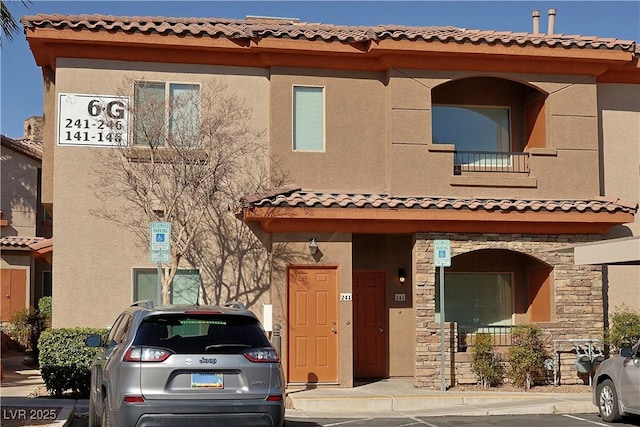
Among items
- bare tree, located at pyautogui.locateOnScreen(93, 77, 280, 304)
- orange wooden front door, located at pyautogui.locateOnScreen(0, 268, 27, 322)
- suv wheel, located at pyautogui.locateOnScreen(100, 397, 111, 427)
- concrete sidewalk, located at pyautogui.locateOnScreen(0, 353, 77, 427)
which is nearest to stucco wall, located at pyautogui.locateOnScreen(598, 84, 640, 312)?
bare tree, located at pyautogui.locateOnScreen(93, 77, 280, 304)

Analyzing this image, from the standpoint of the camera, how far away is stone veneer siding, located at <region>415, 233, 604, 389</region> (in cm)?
1675

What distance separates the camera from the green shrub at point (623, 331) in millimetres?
17109

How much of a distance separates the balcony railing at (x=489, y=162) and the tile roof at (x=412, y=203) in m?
1.35

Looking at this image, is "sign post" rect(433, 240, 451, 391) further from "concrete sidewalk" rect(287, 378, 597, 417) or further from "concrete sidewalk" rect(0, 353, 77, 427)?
"concrete sidewalk" rect(0, 353, 77, 427)

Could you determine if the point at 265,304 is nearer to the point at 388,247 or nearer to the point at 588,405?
the point at 388,247

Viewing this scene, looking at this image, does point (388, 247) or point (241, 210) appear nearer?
point (241, 210)

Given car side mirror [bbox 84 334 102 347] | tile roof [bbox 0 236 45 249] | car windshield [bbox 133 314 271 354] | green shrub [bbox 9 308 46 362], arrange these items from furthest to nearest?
tile roof [bbox 0 236 45 249], green shrub [bbox 9 308 46 362], car side mirror [bbox 84 334 102 347], car windshield [bbox 133 314 271 354]

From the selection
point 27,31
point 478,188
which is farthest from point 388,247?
point 27,31

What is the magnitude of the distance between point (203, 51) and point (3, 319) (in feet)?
43.6

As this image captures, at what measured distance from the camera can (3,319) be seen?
86.9ft

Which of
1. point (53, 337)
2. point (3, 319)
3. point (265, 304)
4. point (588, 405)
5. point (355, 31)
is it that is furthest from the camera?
point (3, 319)

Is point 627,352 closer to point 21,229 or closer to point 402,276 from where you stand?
point 402,276

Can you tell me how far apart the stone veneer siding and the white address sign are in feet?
21.1

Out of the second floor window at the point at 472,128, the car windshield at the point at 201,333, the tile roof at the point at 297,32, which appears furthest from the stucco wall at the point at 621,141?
the car windshield at the point at 201,333
